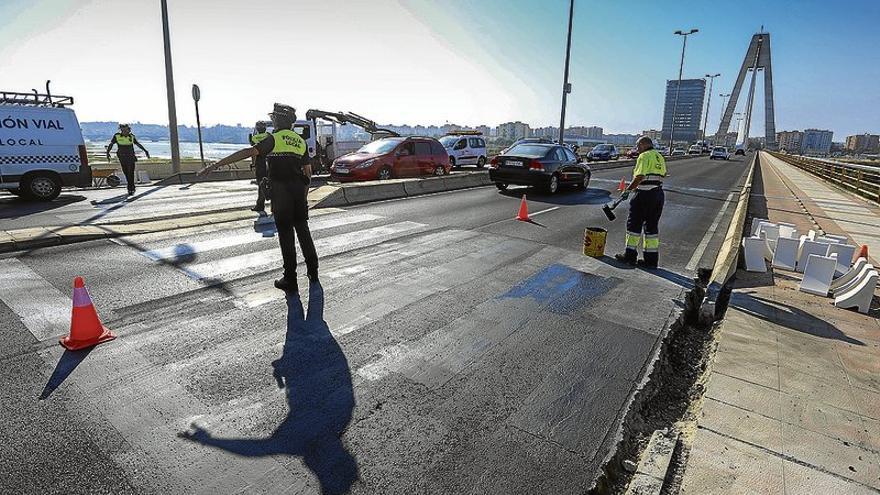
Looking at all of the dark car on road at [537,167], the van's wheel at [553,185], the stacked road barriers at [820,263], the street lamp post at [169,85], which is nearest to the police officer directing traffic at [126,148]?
the street lamp post at [169,85]

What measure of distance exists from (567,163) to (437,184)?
450 centimetres

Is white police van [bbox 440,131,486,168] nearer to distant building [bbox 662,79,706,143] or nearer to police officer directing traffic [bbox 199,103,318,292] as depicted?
police officer directing traffic [bbox 199,103,318,292]

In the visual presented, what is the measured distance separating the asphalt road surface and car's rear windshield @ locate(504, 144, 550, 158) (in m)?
8.30

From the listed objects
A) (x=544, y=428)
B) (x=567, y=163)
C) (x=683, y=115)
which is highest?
(x=683, y=115)

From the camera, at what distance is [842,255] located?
5.96 meters

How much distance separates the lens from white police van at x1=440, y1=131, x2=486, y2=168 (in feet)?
82.4

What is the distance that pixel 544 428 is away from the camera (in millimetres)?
2836

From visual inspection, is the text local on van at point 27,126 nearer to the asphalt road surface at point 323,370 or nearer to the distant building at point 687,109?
the asphalt road surface at point 323,370

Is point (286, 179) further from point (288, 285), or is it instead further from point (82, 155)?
point (82, 155)

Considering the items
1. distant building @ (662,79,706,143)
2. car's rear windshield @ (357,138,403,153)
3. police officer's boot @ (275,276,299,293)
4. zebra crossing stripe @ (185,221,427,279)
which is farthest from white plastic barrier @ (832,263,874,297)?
distant building @ (662,79,706,143)

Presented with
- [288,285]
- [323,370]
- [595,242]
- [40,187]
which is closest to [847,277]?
[595,242]

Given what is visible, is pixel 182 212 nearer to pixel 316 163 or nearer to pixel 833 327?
pixel 833 327

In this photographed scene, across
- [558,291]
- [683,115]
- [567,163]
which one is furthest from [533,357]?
[683,115]

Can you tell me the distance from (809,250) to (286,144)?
23.7ft
